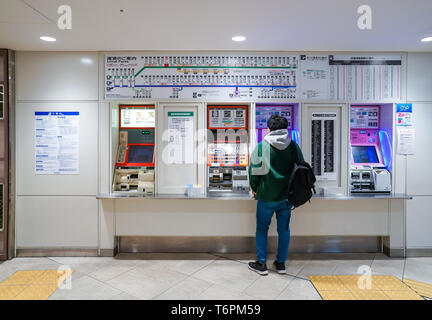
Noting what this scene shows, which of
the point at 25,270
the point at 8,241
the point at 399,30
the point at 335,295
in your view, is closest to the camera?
the point at 335,295

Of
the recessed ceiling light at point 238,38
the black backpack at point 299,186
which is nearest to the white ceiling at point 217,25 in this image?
the recessed ceiling light at point 238,38

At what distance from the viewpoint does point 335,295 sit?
9.09 ft

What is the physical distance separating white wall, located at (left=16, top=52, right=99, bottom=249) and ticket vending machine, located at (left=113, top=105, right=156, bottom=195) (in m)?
0.31

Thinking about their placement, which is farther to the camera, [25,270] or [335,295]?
[25,270]

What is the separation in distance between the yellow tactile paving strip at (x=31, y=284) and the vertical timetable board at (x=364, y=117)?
3979mm

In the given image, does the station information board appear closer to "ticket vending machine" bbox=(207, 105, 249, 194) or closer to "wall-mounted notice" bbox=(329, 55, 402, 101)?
"wall-mounted notice" bbox=(329, 55, 402, 101)

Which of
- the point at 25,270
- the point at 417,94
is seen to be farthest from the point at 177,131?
the point at 417,94

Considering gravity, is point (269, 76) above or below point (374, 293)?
above

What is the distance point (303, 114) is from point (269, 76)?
65cm

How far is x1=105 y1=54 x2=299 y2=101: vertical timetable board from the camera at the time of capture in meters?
3.74

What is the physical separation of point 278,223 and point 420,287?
151 cm

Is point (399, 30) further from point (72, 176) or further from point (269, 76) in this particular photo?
Answer: point (72, 176)

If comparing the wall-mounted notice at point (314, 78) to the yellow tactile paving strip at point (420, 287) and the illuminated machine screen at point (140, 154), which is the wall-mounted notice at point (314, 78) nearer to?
the illuminated machine screen at point (140, 154)

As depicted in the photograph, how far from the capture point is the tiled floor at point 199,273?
2.82 m
